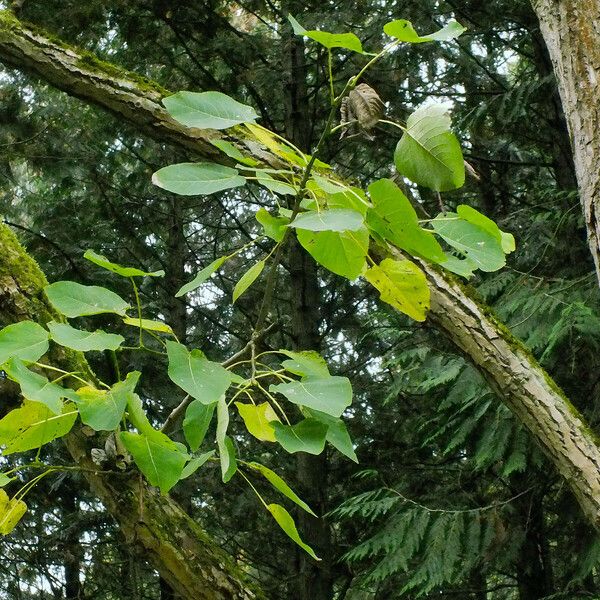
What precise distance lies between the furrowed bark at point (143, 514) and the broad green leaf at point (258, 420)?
768 millimetres

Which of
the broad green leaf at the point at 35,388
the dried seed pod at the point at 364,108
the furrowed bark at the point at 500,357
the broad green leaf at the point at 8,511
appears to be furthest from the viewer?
the furrowed bark at the point at 500,357

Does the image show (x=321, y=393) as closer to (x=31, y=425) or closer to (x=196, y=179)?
(x=196, y=179)

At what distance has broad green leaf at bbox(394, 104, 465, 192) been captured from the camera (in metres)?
1.10

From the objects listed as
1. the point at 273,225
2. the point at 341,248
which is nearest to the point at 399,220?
the point at 341,248

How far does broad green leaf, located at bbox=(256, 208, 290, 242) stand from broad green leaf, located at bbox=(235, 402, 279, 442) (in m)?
0.24

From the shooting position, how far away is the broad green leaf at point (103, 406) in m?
1.09

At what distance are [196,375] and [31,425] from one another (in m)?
0.32

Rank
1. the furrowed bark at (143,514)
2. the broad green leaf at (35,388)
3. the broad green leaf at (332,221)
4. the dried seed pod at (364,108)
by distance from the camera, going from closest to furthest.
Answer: the broad green leaf at (332,221) → the broad green leaf at (35,388) → the dried seed pod at (364,108) → the furrowed bark at (143,514)

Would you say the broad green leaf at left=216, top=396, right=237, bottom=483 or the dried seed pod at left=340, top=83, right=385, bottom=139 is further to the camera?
the dried seed pod at left=340, top=83, right=385, bottom=139

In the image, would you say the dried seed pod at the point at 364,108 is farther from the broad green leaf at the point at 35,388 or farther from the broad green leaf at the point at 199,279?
the broad green leaf at the point at 35,388

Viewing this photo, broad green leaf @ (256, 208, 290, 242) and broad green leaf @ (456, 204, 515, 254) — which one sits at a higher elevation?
broad green leaf @ (256, 208, 290, 242)

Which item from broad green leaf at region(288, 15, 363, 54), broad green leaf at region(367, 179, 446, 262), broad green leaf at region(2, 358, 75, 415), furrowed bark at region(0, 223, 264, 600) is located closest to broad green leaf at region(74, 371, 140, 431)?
broad green leaf at region(2, 358, 75, 415)

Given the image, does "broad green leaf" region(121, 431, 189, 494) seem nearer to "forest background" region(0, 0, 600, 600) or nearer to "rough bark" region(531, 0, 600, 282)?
"rough bark" region(531, 0, 600, 282)

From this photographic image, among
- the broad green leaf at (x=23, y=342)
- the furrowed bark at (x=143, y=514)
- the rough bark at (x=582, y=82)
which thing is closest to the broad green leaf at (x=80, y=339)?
the broad green leaf at (x=23, y=342)
